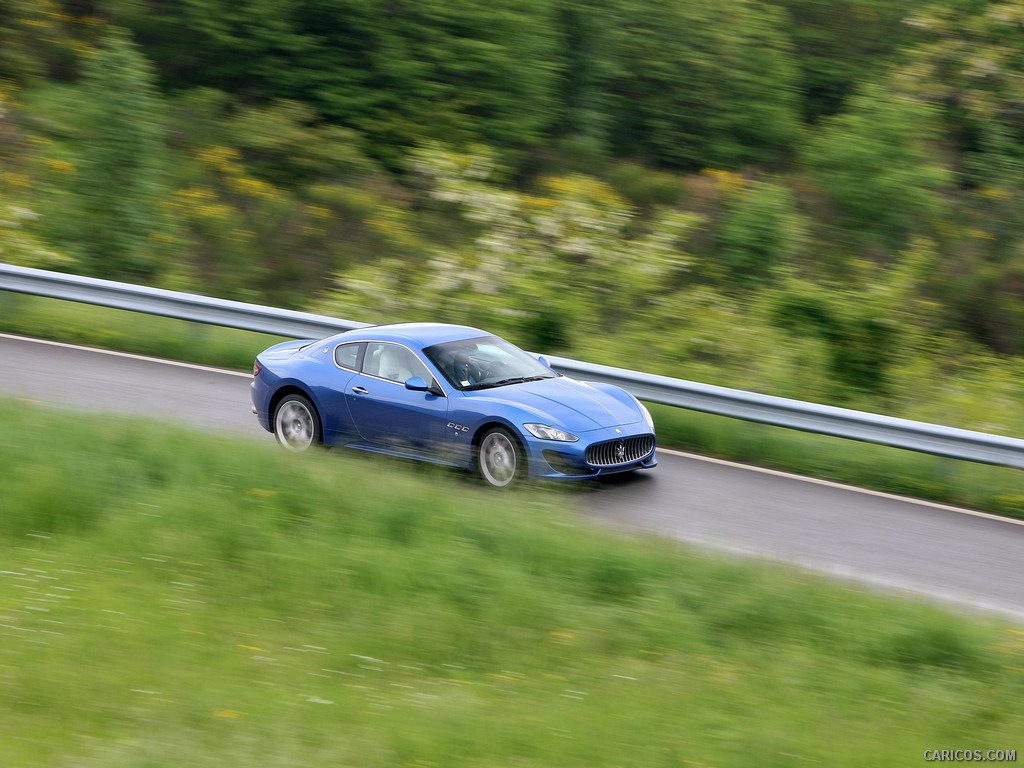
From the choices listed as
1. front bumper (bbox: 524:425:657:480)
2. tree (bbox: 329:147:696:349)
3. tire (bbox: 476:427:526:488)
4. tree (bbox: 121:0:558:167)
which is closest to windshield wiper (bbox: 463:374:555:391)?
tire (bbox: 476:427:526:488)

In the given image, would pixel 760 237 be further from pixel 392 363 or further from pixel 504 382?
pixel 392 363

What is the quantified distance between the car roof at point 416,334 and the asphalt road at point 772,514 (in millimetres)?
1460

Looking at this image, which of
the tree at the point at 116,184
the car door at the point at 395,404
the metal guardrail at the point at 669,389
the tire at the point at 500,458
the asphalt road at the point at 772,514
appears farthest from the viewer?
the tree at the point at 116,184

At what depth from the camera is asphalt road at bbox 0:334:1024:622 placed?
780 centimetres

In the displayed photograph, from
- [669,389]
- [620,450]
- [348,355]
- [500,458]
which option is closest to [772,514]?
[620,450]

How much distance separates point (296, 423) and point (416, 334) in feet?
5.02

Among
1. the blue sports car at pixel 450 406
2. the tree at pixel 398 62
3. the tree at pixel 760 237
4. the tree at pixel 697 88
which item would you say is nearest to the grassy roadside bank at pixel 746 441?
the blue sports car at pixel 450 406

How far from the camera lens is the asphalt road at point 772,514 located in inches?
307

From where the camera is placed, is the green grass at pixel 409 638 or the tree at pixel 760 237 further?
the tree at pixel 760 237

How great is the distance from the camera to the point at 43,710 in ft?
15.6

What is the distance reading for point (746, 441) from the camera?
1148 centimetres

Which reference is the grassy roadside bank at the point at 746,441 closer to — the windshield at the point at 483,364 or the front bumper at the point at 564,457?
the windshield at the point at 483,364

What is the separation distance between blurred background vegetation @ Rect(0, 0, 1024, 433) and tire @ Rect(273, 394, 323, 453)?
6070 mm

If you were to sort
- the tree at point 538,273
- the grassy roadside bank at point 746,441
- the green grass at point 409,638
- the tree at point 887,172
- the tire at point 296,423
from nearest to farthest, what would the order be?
the green grass at point 409,638
the tire at point 296,423
the grassy roadside bank at point 746,441
the tree at point 538,273
the tree at point 887,172
